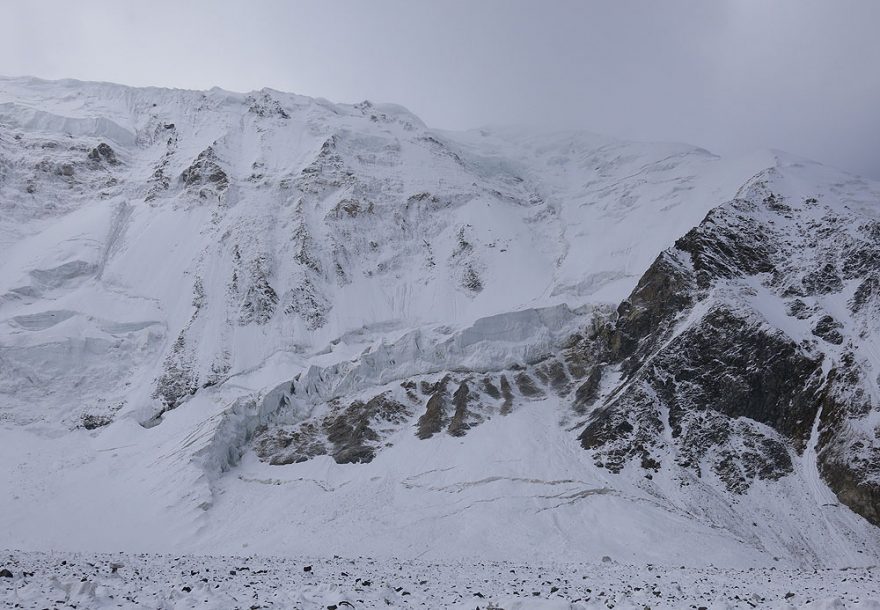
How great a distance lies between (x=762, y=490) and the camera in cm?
4150

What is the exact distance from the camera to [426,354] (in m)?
67.0

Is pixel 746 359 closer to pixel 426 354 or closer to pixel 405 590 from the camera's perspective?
pixel 426 354

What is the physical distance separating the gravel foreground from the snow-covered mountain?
52.9 feet

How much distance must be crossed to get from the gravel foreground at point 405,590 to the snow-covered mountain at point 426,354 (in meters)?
16.1

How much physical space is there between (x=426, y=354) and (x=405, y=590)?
51.8 metres

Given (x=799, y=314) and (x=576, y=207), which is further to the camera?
(x=576, y=207)

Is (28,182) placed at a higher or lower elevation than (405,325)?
higher

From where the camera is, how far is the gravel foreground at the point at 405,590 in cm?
1203

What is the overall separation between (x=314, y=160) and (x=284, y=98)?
1485 inches

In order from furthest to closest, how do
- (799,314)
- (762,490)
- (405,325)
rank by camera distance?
(405,325), (799,314), (762,490)

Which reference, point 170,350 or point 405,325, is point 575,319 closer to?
point 405,325

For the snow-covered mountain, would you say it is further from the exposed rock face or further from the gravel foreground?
the gravel foreground

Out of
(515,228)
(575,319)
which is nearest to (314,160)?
(515,228)

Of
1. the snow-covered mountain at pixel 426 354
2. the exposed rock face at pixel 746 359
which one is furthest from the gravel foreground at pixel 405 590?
the exposed rock face at pixel 746 359
